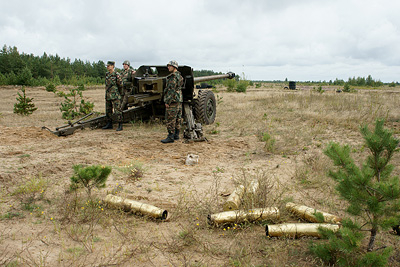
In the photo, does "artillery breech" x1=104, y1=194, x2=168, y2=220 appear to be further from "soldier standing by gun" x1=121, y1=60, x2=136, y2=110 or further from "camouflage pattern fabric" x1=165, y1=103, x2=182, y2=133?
"soldier standing by gun" x1=121, y1=60, x2=136, y2=110

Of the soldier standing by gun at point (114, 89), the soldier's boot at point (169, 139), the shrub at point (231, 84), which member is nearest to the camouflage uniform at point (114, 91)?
the soldier standing by gun at point (114, 89)

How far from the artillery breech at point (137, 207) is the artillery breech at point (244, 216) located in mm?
561

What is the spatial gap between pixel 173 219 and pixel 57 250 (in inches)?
47.9

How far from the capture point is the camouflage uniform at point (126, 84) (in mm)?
8188

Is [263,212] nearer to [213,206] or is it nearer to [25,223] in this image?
[213,206]

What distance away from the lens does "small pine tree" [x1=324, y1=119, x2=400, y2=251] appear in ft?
7.59

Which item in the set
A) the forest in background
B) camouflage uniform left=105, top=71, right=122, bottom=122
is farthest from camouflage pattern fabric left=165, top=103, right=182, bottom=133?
the forest in background

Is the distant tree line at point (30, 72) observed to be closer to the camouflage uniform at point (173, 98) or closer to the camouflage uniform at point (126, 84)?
the camouflage uniform at point (126, 84)

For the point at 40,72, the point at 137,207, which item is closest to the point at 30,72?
the point at 40,72

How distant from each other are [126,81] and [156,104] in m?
1.14

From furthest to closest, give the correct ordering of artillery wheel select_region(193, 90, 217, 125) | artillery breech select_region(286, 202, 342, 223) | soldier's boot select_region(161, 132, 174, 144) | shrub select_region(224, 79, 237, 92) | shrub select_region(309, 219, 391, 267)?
1. shrub select_region(224, 79, 237, 92)
2. artillery wheel select_region(193, 90, 217, 125)
3. soldier's boot select_region(161, 132, 174, 144)
4. artillery breech select_region(286, 202, 342, 223)
5. shrub select_region(309, 219, 391, 267)

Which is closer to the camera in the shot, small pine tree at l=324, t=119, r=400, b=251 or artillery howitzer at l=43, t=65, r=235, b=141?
small pine tree at l=324, t=119, r=400, b=251

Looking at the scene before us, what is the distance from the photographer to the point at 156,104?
896cm

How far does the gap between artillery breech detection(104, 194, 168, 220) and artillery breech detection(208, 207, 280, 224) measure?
1.84 feet
